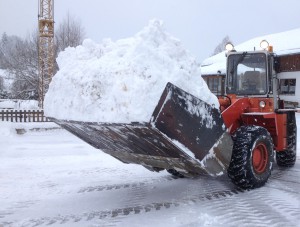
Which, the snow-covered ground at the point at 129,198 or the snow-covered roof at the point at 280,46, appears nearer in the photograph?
the snow-covered ground at the point at 129,198

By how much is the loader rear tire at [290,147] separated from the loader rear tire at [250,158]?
170 cm

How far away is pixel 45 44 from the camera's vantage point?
1057 inches

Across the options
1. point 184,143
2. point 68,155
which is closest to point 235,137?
point 184,143

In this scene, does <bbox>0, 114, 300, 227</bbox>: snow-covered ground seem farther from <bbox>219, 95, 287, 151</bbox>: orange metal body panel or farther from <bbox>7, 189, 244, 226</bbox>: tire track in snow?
<bbox>219, 95, 287, 151</bbox>: orange metal body panel

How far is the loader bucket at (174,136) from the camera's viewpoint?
406cm

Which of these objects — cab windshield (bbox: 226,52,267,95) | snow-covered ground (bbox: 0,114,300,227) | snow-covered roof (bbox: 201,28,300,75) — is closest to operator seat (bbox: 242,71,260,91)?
cab windshield (bbox: 226,52,267,95)

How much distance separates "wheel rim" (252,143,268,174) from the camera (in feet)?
19.0

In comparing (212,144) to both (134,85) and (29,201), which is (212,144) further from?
(29,201)

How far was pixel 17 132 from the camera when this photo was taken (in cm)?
1501

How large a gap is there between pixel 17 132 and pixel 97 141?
10.7 meters

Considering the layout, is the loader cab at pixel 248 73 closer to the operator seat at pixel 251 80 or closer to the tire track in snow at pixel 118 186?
the operator seat at pixel 251 80

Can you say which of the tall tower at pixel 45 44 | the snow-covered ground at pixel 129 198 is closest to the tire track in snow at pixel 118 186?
the snow-covered ground at pixel 129 198

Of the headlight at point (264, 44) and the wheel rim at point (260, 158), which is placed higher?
the headlight at point (264, 44)

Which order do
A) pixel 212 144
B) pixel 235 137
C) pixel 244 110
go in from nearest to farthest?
pixel 212 144, pixel 235 137, pixel 244 110
